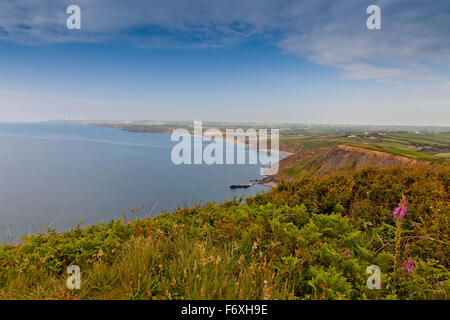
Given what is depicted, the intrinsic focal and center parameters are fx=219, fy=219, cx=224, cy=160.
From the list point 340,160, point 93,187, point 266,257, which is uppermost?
point 266,257

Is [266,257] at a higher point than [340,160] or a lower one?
higher

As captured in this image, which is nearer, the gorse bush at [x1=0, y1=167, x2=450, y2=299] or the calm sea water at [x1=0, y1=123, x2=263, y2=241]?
the gorse bush at [x1=0, y1=167, x2=450, y2=299]

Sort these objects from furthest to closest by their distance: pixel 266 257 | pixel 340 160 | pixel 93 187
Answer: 1. pixel 93 187
2. pixel 340 160
3. pixel 266 257

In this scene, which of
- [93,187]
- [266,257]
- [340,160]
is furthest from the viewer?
[93,187]

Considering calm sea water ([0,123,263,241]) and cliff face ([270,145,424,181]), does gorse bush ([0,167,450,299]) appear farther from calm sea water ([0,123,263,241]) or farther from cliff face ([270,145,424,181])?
calm sea water ([0,123,263,241])

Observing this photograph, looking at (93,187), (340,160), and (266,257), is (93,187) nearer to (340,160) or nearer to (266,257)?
(340,160)

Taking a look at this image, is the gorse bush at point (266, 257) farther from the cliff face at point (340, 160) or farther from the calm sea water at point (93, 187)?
the calm sea water at point (93, 187)

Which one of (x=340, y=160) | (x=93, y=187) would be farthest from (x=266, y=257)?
(x=93, y=187)

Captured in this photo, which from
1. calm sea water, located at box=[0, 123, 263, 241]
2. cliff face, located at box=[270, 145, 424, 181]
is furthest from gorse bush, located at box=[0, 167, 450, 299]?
calm sea water, located at box=[0, 123, 263, 241]

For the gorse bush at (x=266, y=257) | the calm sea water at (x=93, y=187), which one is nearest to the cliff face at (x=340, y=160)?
the calm sea water at (x=93, y=187)

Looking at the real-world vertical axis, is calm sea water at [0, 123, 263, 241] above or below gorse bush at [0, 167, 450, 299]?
below
